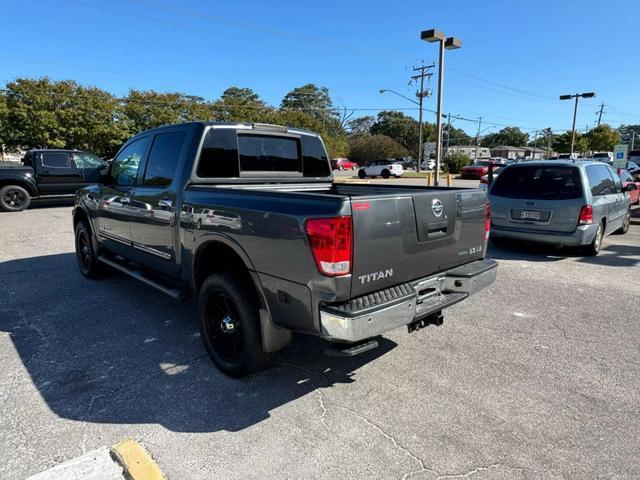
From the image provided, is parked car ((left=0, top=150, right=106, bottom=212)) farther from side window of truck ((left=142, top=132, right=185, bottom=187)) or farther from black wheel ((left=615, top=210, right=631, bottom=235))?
black wheel ((left=615, top=210, right=631, bottom=235))

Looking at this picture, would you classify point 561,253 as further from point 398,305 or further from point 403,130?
point 403,130

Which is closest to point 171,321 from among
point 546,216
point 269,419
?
point 269,419

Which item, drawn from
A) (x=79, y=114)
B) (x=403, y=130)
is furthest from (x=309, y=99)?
(x=79, y=114)

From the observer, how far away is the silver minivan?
22.7ft

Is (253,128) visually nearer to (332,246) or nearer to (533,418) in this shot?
(332,246)

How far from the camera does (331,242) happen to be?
2490mm

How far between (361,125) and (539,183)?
111m

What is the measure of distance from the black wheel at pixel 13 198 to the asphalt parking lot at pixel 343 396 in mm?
10280

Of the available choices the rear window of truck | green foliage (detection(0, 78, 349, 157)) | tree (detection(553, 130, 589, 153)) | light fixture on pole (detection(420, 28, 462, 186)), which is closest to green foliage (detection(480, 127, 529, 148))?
tree (detection(553, 130, 589, 153))

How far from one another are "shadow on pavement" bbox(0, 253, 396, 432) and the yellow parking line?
0.29 metres

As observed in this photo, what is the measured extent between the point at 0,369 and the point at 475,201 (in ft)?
14.0

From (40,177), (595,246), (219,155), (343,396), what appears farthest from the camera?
(40,177)

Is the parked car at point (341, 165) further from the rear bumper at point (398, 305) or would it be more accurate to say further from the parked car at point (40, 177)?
the rear bumper at point (398, 305)

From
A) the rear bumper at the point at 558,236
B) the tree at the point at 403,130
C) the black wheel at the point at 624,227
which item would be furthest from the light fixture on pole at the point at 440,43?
the tree at the point at 403,130
